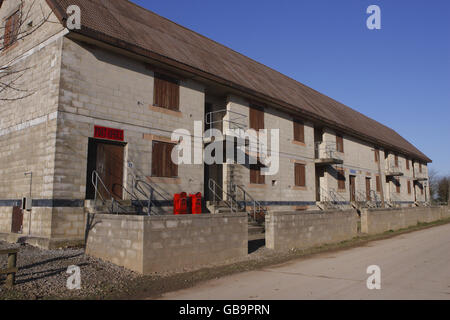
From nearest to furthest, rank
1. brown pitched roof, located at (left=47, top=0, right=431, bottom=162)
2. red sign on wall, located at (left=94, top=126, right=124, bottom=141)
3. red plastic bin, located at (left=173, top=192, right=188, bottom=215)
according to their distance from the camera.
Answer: red sign on wall, located at (left=94, top=126, right=124, bottom=141) < brown pitched roof, located at (left=47, top=0, right=431, bottom=162) < red plastic bin, located at (left=173, top=192, right=188, bottom=215)

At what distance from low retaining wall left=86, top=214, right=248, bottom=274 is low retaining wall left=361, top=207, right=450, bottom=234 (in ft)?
34.1

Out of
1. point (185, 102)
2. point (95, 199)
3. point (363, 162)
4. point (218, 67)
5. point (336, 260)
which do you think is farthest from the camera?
point (363, 162)

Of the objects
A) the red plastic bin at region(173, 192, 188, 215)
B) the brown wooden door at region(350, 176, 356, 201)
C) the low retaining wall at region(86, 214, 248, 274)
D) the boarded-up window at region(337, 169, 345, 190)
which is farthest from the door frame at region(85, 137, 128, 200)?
the brown wooden door at region(350, 176, 356, 201)

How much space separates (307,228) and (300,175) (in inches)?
322

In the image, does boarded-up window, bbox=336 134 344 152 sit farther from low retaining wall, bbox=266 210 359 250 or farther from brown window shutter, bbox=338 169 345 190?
low retaining wall, bbox=266 210 359 250

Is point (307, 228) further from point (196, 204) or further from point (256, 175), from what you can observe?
point (256, 175)

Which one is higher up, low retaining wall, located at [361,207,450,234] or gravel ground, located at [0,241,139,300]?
low retaining wall, located at [361,207,450,234]

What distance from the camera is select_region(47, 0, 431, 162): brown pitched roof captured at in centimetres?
1238

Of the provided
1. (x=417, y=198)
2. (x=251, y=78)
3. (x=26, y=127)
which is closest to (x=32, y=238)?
(x=26, y=127)

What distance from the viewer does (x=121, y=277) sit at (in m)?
7.94

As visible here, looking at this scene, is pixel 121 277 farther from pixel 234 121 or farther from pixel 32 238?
pixel 234 121

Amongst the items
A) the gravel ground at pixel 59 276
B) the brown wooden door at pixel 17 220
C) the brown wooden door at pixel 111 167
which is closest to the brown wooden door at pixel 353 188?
the brown wooden door at pixel 111 167

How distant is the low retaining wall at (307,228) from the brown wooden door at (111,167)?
5.46 meters

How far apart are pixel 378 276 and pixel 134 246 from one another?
5.74 metres
